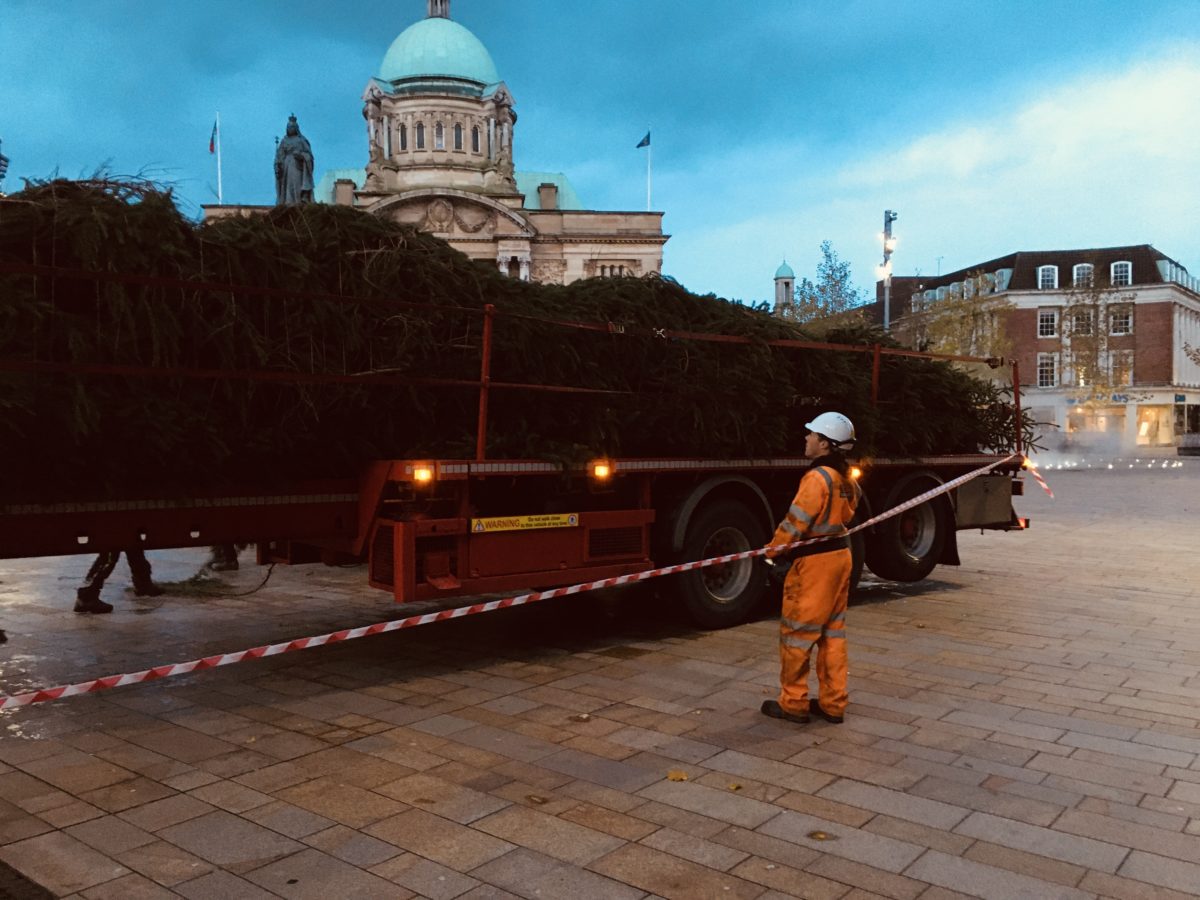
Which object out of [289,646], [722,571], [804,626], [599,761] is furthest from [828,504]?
[289,646]

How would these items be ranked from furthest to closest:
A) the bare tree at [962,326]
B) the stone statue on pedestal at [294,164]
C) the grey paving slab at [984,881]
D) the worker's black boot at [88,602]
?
the bare tree at [962,326], the stone statue on pedestal at [294,164], the worker's black boot at [88,602], the grey paving slab at [984,881]

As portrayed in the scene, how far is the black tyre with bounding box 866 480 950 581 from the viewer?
10.4 meters

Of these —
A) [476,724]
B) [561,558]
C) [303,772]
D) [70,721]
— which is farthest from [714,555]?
[70,721]

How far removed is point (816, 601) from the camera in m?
5.80

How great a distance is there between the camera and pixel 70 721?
590 cm

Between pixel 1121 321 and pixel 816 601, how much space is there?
6607 cm

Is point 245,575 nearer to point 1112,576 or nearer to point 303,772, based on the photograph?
point 303,772

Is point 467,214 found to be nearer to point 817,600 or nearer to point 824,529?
point 824,529

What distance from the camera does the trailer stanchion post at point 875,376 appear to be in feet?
32.2

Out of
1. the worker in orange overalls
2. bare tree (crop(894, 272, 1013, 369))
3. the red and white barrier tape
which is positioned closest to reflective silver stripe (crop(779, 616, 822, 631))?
the worker in orange overalls

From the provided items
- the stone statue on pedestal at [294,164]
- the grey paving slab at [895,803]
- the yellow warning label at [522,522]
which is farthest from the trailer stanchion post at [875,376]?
the stone statue on pedestal at [294,164]

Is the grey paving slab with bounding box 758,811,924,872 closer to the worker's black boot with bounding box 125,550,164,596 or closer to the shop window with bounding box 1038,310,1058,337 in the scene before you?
the worker's black boot with bounding box 125,550,164,596

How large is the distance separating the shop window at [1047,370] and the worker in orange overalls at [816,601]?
237ft

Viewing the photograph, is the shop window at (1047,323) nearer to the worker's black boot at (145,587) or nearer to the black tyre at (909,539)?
the black tyre at (909,539)
